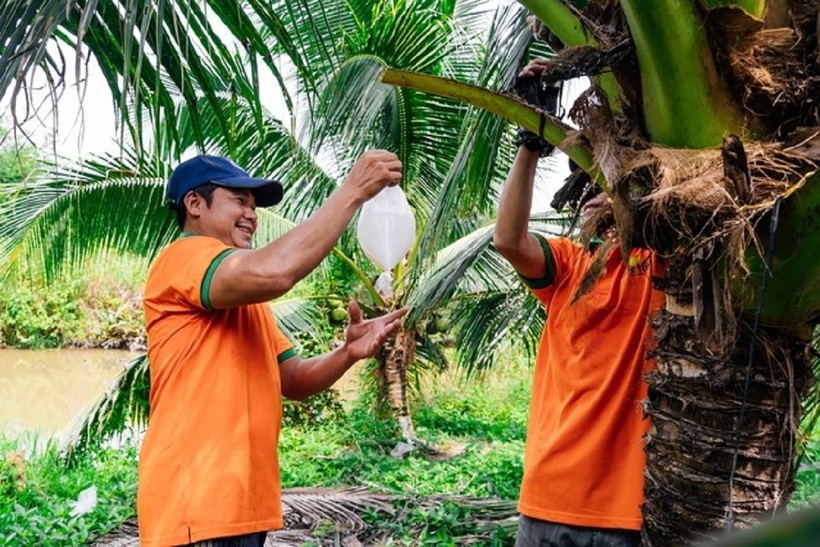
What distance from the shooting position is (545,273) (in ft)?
7.41

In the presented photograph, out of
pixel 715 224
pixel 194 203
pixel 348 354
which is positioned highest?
pixel 194 203

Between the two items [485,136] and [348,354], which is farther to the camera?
[485,136]

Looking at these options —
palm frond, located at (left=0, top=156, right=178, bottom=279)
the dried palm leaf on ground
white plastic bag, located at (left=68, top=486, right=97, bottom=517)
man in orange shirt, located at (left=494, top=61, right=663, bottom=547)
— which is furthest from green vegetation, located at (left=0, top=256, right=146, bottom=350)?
man in orange shirt, located at (left=494, top=61, right=663, bottom=547)

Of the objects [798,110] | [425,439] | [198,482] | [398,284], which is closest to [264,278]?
[198,482]

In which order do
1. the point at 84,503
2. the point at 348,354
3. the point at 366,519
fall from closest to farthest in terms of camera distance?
the point at 348,354
the point at 366,519
the point at 84,503

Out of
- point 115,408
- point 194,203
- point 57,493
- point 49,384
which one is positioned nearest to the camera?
point 194,203

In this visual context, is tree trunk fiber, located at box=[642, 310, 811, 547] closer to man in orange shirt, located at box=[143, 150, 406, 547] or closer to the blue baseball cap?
man in orange shirt, located at box=[143, 150, 406, 547]

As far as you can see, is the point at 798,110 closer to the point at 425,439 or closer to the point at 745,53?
the point at 745,53

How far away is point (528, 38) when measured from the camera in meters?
2.80

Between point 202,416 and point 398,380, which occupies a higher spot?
point 202,416

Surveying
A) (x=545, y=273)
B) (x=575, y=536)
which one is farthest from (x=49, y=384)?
(x=575, y=536)

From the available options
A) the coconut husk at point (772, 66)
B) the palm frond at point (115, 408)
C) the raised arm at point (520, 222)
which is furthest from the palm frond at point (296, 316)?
the coconut husk at point (772, 66)

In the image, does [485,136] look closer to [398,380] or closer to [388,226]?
[388,226]

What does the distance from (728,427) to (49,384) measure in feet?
43.0
